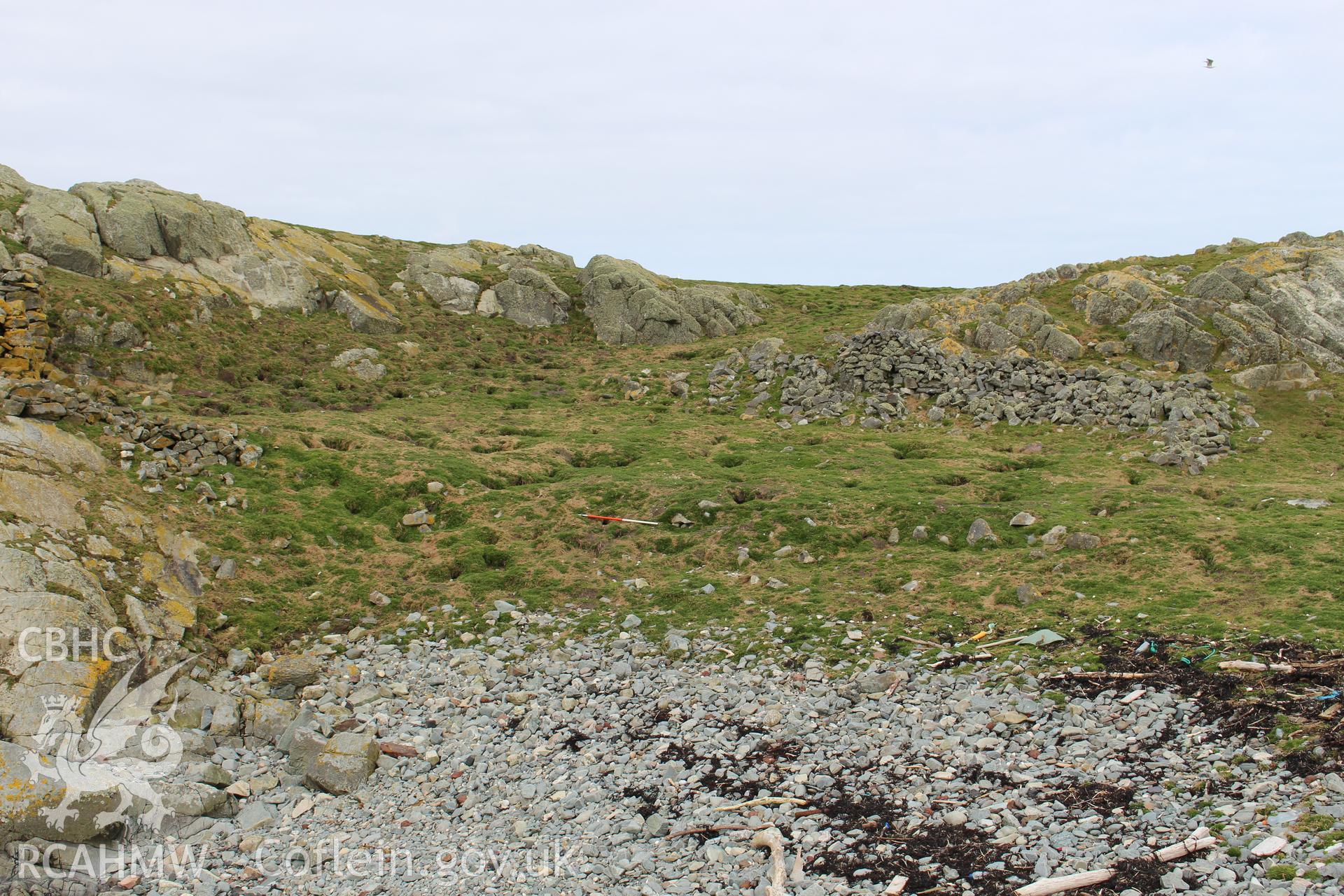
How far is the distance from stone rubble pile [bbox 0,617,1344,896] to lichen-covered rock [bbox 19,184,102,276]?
38.2 metres

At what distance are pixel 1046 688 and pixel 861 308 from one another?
5546 cm

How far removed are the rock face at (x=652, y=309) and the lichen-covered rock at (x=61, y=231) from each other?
3421cm

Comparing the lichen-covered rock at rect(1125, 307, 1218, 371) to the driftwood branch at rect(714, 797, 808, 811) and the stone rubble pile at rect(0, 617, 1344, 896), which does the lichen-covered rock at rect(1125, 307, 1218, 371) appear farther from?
the driftwood branch at rect(714, 797, 808, 811)

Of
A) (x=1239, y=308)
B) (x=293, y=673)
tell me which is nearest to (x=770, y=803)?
(x=293, y=673)

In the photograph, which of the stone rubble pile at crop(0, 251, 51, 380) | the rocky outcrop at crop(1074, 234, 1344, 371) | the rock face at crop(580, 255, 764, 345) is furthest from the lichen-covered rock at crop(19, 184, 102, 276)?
the rocky outcrop at crop(1074, 234, 1344, 371)

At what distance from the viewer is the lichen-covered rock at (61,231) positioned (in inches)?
1829

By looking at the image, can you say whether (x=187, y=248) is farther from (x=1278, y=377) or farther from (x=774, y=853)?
(x=1278, y=377)

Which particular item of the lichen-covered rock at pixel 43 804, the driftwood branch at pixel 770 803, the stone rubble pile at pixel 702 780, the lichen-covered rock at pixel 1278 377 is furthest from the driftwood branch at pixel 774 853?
the lichen-covered rock at pixel 1278 377

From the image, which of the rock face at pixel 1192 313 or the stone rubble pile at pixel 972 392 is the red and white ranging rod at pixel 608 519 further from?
the rock face at pixel 1192 313

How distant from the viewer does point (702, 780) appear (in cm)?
1623

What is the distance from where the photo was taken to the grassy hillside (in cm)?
2267

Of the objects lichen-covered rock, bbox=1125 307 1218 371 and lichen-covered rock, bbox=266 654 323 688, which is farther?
lichen-covered rock, bbox=1125 307 1218 371

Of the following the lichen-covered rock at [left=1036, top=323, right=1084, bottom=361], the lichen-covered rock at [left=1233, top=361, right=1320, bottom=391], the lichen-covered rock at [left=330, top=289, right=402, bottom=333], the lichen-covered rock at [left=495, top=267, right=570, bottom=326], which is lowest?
the lichen-covered rock at [left=1233, top=361, right=1320, bottom=391]

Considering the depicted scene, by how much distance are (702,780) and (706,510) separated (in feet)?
47.8
